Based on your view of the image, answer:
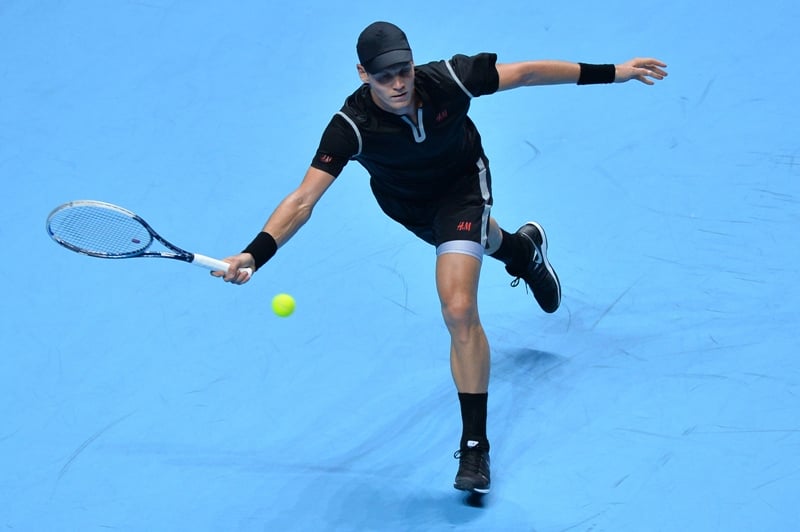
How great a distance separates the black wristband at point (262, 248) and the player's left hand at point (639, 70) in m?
1.60

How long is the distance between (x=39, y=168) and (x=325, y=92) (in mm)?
1799

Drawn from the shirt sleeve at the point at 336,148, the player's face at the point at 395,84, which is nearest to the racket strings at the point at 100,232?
the shirt sleeve at the point at 336,148

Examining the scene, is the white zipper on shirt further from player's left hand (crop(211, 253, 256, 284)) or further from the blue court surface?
the blue court surface

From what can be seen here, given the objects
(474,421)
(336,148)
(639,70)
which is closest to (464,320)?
(474,421)

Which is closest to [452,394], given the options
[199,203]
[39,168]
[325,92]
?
[199,203]

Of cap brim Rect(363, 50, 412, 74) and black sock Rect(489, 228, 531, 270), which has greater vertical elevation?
cap brim Rect(363, 50, 412, 74)

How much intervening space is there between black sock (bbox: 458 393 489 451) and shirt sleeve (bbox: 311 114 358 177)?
3.36 feet

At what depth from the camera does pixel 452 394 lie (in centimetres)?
477

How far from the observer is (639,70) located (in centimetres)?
438

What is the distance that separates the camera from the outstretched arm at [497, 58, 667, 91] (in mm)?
4164

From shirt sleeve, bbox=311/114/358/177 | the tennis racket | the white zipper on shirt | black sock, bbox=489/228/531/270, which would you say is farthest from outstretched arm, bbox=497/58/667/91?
the tennis racket

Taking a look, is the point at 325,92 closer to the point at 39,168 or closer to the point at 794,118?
the point at 39,168

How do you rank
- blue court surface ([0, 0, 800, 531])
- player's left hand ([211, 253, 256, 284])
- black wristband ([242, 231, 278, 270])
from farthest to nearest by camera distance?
blue court surface ([0, 0, 800, 531]) < black wristband ([242, 231, 278, 270]) < player's left hand ([211, 253, 256, 284])

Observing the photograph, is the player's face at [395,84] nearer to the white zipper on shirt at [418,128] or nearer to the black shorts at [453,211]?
the white zipper on shirt at [418,128]
